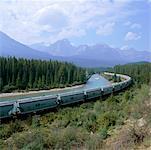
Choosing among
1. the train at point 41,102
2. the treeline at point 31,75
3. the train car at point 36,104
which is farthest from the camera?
the treeline at point 31,75

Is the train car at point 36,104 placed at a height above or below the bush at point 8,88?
above

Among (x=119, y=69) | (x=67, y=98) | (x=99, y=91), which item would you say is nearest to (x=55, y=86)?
(x=99, y=91)

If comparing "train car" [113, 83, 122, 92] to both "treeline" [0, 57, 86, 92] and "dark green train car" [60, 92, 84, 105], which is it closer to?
"dark green train car" [60, 92, 84, 105]

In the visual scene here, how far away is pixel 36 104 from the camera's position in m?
28.9

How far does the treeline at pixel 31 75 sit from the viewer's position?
209 ft

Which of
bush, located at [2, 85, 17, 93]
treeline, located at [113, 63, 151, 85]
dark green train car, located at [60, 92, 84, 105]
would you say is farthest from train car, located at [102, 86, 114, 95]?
bush, located at [2, 85, 17, 93]

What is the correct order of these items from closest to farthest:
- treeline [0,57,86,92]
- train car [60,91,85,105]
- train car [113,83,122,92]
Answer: train car [60,91,85,105] → train car [113,83,122,92] → treeline [0,57,86,92]

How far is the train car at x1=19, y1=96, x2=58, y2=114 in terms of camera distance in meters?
27.3

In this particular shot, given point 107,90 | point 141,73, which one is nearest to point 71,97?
point 107,90

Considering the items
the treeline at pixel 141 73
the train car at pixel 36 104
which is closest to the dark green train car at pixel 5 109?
the train car at pixel 36 104

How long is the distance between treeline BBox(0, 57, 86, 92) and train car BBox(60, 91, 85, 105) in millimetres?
25727

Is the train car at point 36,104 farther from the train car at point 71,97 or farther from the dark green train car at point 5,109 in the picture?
the train car at point 71,97

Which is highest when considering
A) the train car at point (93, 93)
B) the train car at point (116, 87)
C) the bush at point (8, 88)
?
the train car at point (93, 93)

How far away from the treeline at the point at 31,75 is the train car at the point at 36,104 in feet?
98.2
